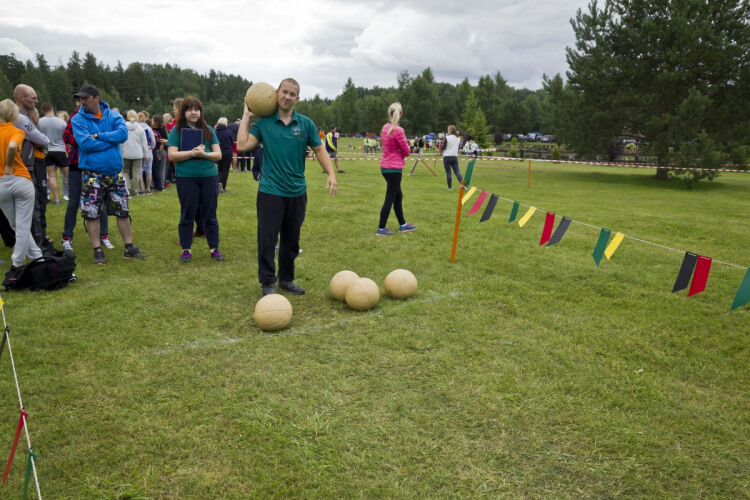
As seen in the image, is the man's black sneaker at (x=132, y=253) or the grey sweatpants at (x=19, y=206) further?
the man's black sneaker at (x=132, y=253)

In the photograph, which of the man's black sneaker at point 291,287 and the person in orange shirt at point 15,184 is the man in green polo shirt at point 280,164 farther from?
the person in orange shirt at point 15,184

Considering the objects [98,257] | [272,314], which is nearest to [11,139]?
[98,257]

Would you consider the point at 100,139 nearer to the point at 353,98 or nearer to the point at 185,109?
the point at 185,109

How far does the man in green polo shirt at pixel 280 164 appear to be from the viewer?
4.90 meters

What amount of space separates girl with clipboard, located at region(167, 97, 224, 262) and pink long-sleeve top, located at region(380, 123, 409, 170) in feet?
9.71

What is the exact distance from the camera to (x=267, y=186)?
Answer: 16.5 ft

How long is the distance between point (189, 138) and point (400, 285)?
3.63 meters

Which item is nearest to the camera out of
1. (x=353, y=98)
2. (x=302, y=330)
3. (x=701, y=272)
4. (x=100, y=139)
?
(x=701, y=272)

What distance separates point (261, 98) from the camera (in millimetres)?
4730

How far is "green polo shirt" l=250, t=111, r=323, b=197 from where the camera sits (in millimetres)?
4930

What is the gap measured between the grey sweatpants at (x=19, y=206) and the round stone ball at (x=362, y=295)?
4.12 metres

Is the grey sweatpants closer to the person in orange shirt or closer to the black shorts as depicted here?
the person in orange shirt

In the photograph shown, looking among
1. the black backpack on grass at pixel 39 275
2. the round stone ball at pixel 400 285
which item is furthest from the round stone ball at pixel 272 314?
the black backpack on grass at pixel 39 275

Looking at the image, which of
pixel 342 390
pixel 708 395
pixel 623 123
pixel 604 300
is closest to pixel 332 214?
pixel 604 300
